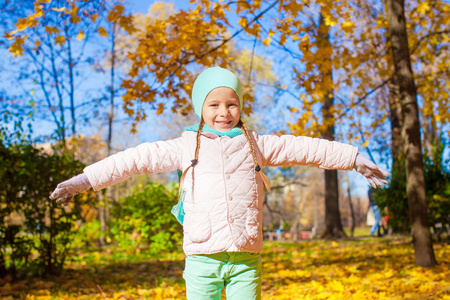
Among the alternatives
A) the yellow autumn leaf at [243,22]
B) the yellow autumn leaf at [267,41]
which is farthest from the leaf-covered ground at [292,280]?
the yellow autumn leaf at [243,22]

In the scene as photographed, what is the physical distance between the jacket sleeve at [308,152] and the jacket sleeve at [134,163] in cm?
54

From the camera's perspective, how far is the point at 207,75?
2.49m

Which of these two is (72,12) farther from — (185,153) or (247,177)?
(247,177)

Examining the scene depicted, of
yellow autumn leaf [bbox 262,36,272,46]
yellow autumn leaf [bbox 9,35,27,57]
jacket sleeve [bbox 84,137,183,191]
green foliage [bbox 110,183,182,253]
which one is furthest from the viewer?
green foliage [bbox 110,183,182,253]

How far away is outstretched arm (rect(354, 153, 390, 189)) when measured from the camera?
2.45 meters

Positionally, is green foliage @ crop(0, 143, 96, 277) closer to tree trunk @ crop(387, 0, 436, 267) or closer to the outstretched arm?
the outstretched arm

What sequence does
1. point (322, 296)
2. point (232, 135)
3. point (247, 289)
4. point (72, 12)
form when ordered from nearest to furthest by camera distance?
1. point (247, 289)
2. point (232, 135)
3. point (322, 296)
4. point (72, 12)

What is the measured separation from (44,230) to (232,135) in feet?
14.3

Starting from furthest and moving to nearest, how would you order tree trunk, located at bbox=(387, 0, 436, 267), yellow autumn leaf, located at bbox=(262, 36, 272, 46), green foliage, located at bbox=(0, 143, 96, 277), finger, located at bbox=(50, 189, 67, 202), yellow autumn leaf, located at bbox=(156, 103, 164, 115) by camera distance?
yellow autumn leaf, located at bbox=(156, 103, 164, 115) < tree trunk, located at bbox=(387, 0, 436, 267) < green foliage, located at bbox=(0, 143, 96, 277) < yellow autumn leaf, located at bbox=(262, 36, 272, 46) < finger, located at bbox=(50, 189, 67, 202)

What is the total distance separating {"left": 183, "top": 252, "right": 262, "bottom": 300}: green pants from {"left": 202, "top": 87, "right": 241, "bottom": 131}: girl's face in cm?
74

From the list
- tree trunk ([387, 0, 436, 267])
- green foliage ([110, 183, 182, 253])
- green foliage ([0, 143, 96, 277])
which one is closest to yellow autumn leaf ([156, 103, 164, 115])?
green foliage ([0, 143, 96, 277])

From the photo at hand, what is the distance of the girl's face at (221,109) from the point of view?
2.40 metres

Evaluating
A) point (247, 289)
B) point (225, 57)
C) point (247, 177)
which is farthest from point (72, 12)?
point (247, 289)

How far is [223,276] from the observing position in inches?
89.7
